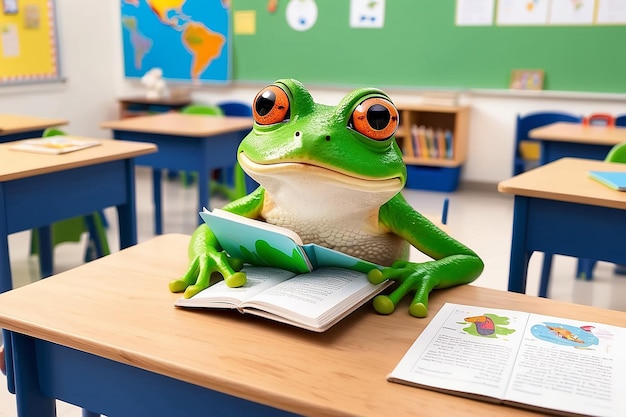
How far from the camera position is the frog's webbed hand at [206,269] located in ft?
3.38

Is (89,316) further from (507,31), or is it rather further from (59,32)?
(59,32)

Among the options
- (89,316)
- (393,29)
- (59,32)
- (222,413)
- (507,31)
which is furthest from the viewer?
(59,32)

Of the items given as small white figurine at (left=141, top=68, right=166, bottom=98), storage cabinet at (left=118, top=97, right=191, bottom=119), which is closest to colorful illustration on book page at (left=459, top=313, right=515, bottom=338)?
storage cabinet at (left=118, top=97, right=191, bottom=119)

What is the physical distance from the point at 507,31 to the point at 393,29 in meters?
0.94

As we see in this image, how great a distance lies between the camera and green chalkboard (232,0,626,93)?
195 inches

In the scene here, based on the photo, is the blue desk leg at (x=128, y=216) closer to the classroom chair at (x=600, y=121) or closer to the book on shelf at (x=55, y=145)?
the book on shelf at (x=55, y=145)

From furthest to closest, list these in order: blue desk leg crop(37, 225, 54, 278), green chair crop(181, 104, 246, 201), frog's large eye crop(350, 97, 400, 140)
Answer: green chair crop(181, 104, 246, 201) → blue desk leg crop(37, 225, 54, 278) → frog's large eye crop(350, 97, 400, 140)

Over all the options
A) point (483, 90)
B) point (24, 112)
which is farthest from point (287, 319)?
point (24, 112)

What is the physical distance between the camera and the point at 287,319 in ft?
3.02

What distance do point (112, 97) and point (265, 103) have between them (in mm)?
6094

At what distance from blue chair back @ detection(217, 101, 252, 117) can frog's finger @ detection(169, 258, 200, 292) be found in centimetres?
483

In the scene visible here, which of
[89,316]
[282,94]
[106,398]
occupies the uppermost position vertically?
[282,94]

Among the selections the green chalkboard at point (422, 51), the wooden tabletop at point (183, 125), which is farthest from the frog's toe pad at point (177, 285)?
the green chalkboard at point (422, 51)

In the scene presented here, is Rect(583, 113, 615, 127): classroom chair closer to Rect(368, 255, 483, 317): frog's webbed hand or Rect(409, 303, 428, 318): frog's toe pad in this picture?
Rect(368, 255, 483, 317): frog's webbed hand
